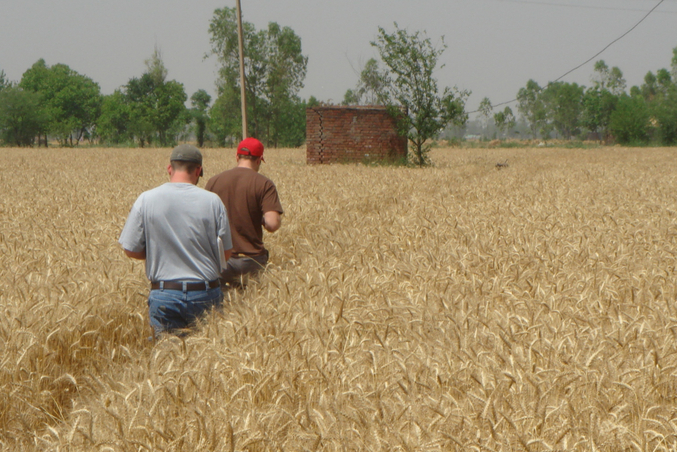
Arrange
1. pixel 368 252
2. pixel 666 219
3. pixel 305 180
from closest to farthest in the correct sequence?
pixel 368 252, pixel 666 219, pixel 305 180

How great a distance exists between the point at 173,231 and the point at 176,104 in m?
77.7

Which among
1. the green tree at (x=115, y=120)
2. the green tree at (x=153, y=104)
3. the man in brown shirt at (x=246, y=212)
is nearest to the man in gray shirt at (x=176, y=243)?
the man in brown shirt at (x=246, y=212)

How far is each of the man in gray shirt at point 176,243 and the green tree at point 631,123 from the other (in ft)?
260

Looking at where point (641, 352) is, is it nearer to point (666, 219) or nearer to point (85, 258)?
point (85, 258)

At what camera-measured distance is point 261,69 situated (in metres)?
67.3

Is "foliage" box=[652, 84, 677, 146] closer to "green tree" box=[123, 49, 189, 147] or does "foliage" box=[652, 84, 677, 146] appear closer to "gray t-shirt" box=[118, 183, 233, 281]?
"green tree" box=[123, 49, 189, 147]

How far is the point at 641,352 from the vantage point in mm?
3150

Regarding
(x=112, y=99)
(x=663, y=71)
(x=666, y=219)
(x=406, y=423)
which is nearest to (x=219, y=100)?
(x=112, y=99)

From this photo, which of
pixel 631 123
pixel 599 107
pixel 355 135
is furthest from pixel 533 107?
pixel 355 135

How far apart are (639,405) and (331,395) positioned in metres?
1.40

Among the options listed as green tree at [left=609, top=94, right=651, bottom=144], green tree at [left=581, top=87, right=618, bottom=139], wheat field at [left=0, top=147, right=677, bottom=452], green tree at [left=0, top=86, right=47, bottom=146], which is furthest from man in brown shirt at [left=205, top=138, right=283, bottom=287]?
green tree at [left=581, top=87, right=618, bottom=139]

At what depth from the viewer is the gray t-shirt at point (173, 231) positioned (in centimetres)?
423

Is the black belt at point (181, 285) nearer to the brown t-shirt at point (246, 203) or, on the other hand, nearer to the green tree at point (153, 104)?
the brown t-shirt at point (246, 203)

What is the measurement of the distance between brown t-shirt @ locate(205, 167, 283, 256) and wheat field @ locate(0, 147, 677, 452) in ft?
1.87
